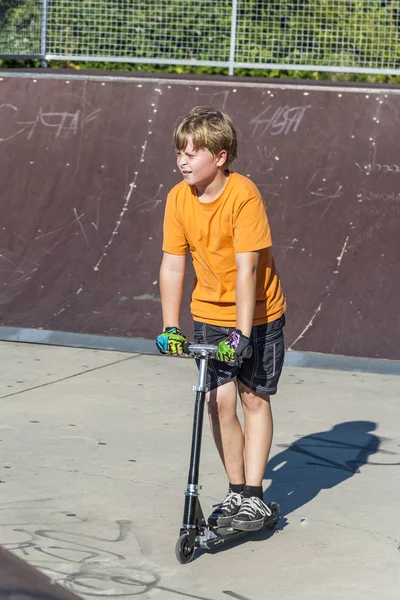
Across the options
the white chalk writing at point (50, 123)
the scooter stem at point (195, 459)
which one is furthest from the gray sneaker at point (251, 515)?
the white chalk writing at point (50, 123)

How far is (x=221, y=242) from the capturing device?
4.06 meters

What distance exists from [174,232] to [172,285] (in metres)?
0.20

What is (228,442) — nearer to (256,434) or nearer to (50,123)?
(256,434)

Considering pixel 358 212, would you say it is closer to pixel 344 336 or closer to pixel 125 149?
pixel 344 336

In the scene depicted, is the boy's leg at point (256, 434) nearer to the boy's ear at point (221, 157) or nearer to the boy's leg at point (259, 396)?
the boy's leg at point (259, 396)

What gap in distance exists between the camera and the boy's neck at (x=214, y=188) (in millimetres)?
4039

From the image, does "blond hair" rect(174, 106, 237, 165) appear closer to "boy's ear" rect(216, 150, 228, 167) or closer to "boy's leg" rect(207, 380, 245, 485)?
"boy's ear" rect(216, 150, 228, 167)

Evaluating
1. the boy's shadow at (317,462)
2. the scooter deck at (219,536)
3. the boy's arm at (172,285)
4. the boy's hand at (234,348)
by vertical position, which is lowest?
the boy's shadow at (317,462)

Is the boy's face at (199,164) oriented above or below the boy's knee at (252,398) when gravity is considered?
above

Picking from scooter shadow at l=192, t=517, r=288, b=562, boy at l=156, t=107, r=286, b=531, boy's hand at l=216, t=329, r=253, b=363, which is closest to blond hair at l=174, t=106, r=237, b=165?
boy at l=156, t=107, r=286, b=531

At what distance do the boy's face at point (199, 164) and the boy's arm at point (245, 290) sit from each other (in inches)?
12.0

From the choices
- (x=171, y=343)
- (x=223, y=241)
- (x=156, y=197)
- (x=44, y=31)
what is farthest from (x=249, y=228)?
(x=44, y=31)

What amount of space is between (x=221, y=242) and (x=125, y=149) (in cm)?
491

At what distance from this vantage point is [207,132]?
13.0ft
